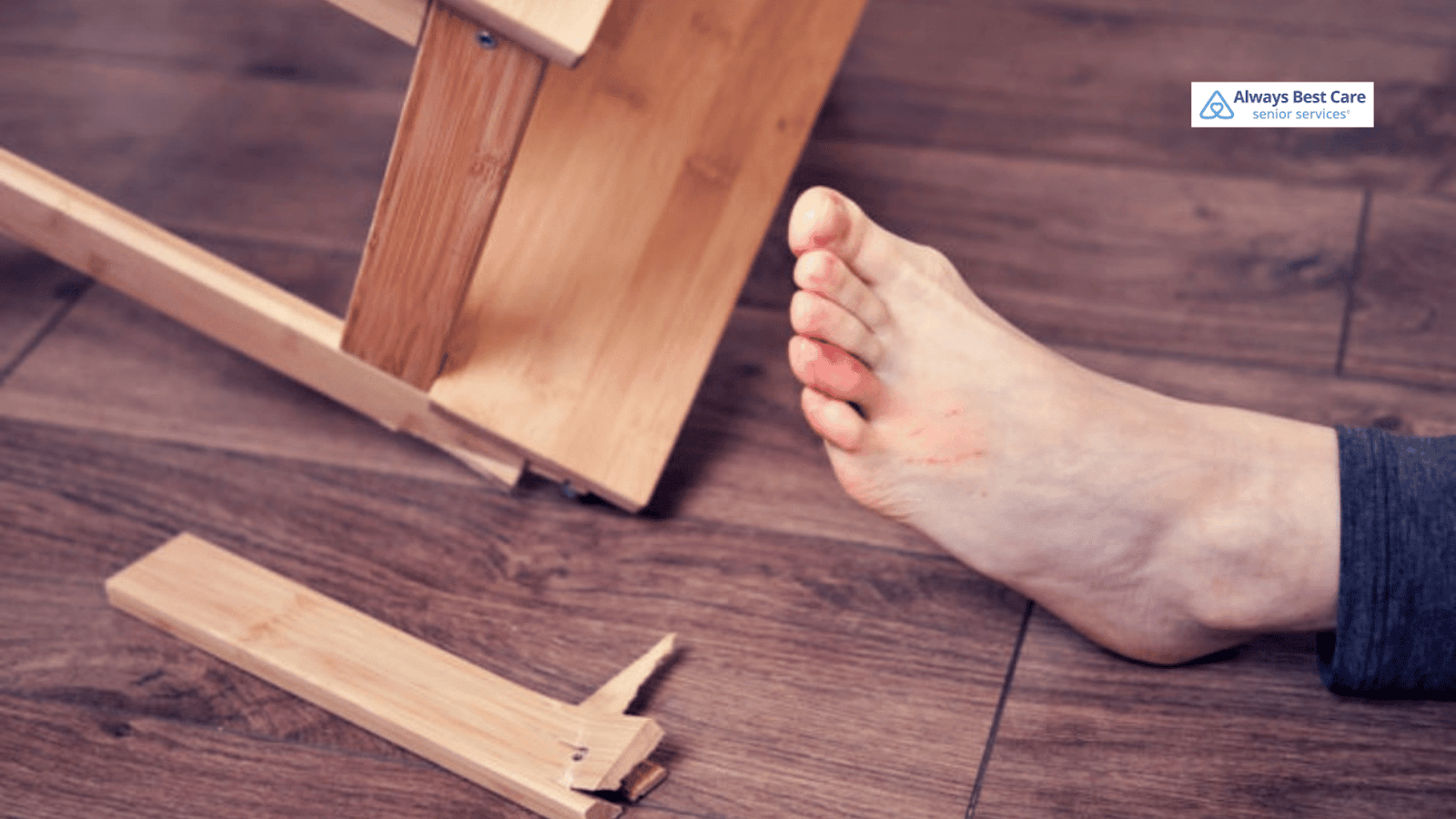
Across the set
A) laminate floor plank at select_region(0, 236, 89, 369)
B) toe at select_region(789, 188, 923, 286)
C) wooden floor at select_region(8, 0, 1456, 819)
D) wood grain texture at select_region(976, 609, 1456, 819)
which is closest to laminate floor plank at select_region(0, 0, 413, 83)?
wooden floor at select_region(8, 0, 1456, 819)

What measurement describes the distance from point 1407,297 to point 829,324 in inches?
21.1

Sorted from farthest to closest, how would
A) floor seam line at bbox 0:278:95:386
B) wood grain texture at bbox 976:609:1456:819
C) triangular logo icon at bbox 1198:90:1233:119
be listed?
1. triangular logo icon at bbox 1198:90:1233:119
2. floor seam line at bbox 0:278:95:386
3. wood grain texture at bbox 976:609:1456:819

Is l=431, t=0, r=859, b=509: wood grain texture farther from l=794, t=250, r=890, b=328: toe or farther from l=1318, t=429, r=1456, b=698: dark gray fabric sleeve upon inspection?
l=1318, t=429, r=1456, b=698: dark gray fabric sleeve

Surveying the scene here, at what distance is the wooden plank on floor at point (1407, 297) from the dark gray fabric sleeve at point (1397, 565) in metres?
0.28

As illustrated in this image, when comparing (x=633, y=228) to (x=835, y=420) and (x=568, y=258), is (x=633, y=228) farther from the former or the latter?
(x=835, y=420)

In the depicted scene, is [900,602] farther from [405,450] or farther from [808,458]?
[405,450]

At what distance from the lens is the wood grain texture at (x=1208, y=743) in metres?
0.75

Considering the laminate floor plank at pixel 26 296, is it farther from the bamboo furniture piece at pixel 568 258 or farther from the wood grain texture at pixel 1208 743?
the wood grain texture at pixel 1208 743

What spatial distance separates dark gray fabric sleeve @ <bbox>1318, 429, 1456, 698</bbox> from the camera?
28.3 inches

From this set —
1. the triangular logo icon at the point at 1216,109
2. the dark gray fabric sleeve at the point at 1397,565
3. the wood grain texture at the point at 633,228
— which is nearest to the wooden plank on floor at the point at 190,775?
the wood grain texture at the point at 633,228

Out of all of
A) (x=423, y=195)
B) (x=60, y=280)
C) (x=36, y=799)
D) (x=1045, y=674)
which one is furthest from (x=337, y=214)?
(x=1045, y=674)

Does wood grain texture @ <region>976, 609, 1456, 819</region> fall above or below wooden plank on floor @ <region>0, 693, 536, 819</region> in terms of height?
above

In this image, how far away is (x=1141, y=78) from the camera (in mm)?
Result: 1269

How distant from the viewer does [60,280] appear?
105cm
